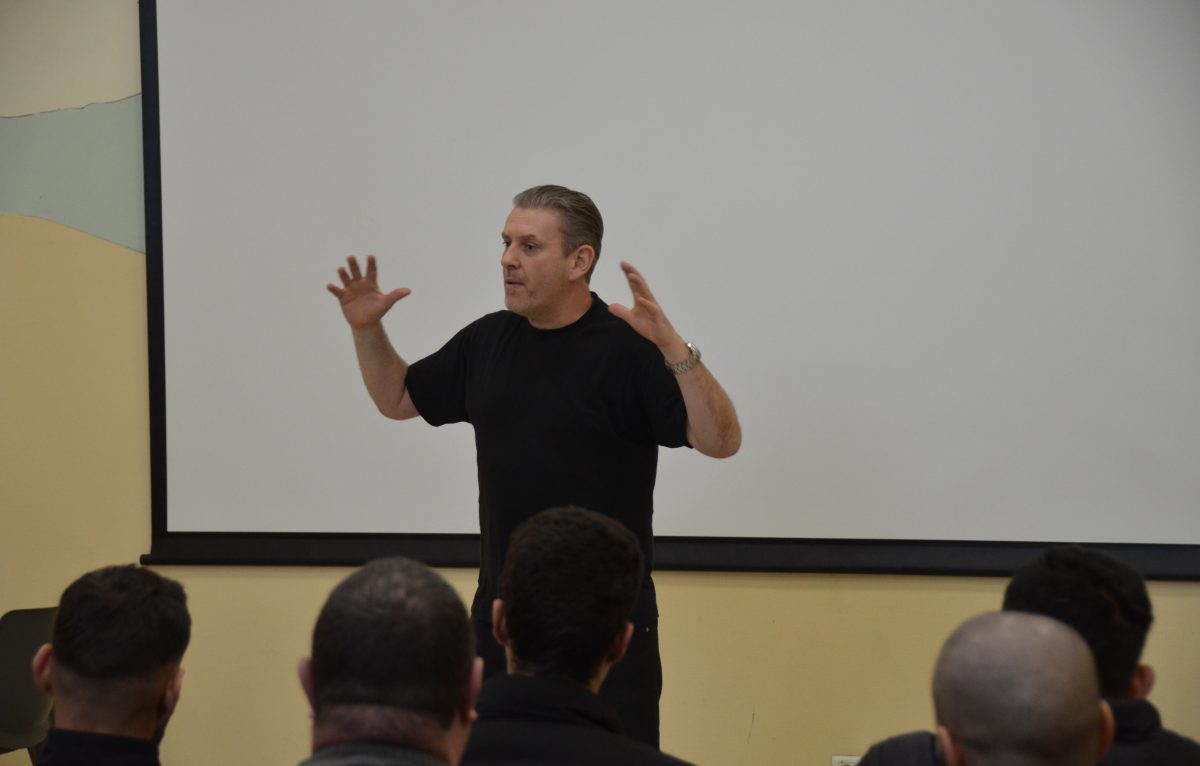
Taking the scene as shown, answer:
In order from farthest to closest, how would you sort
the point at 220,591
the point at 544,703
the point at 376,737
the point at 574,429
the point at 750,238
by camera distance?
the point at 220,591 → the point at 750,238 → the point at 574,429 → the point at 544,703 → the point at 376,737

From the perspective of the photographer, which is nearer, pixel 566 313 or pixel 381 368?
pixel 566 313

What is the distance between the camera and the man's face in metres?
2.37

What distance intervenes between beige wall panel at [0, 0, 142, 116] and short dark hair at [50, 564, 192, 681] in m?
2.27

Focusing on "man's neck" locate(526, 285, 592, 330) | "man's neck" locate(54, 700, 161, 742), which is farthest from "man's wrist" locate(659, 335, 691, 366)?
"man's neck" locate(54, 700, 161, 742)

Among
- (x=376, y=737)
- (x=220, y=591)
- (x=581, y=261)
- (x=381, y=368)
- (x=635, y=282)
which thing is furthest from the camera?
(x=220, y=591)

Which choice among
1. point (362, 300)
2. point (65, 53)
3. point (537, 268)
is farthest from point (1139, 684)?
point (65, 53)

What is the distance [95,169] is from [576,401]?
A: 187cm

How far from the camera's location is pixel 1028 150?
2998 mm

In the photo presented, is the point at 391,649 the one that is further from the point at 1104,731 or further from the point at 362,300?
the point at 362,300

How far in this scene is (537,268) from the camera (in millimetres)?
2367

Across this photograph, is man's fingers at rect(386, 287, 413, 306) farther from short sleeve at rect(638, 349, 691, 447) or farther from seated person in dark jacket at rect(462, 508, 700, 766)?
seated person in dark jacket at rect(462, 508, 700, 766)

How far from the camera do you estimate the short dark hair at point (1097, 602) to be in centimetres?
149

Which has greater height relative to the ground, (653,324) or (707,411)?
(653,324)

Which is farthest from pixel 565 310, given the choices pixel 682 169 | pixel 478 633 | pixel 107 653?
Result: pixel 107 653
